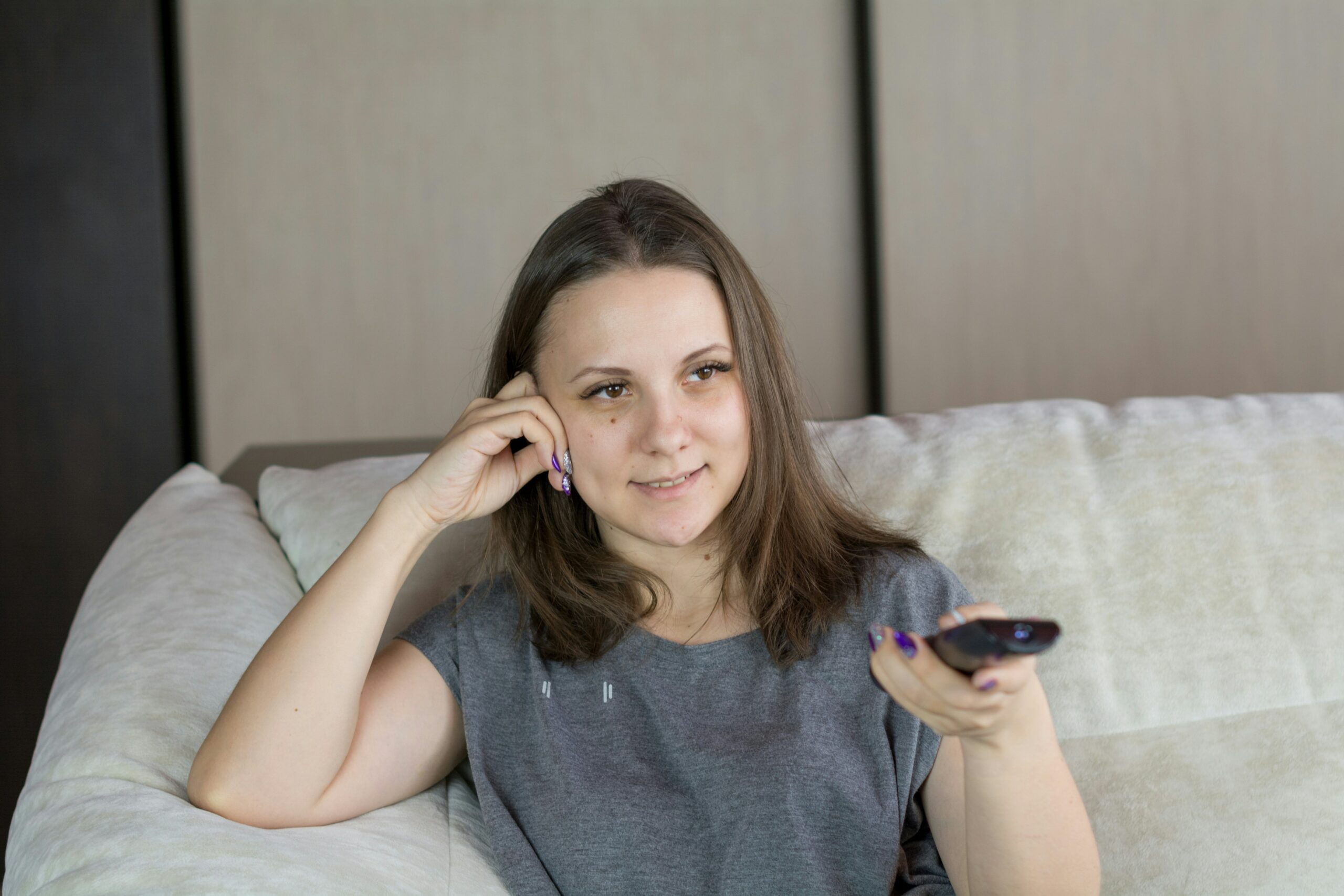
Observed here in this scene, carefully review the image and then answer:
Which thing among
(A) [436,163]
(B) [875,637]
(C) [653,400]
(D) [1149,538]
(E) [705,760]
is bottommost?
(E) [705,760]

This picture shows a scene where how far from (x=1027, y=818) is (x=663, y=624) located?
486 millimetres

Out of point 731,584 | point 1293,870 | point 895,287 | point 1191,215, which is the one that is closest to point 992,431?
point 731,584

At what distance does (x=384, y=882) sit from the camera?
99cm

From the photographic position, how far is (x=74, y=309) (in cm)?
258

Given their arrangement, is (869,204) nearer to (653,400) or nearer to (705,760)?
(653,400)

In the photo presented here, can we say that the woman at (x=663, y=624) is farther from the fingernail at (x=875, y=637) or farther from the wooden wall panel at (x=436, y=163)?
the wooden wall panel at (x=436, y=163)

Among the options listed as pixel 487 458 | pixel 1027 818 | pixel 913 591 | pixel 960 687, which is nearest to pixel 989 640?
pixel 960 687

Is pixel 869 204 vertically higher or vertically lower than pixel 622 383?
higher

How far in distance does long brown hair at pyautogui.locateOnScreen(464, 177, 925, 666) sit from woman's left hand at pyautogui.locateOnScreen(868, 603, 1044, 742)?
0.34m

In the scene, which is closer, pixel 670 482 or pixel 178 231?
pixel 670 482

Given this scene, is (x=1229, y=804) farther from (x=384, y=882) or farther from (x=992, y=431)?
(x=384, y=882)

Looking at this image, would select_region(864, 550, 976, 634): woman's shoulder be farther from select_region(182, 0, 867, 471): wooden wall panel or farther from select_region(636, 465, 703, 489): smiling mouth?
select_region(182, 0, 867, 471): wooden wall panel

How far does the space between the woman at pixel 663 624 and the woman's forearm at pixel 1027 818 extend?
0.05 metres

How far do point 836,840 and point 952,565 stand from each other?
418 mm
